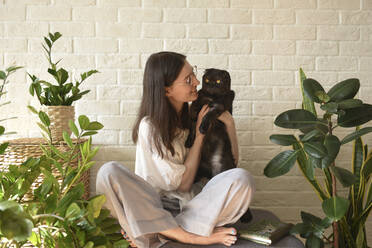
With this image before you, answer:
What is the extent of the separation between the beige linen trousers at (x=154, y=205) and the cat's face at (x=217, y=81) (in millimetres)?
388

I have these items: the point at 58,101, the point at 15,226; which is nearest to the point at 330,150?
the point at 15,226

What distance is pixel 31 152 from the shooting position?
162 centimetres

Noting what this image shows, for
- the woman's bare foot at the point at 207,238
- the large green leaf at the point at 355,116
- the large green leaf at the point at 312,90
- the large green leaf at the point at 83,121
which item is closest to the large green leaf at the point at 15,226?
the large green leaf at the point at 83,121

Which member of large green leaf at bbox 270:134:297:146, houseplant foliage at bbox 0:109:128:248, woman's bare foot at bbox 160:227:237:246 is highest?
large green leaf at bbox 270:134:297:146

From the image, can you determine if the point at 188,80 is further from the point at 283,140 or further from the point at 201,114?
the point at 283,140

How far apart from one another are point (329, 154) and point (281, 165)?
21cm

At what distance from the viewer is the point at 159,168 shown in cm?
159

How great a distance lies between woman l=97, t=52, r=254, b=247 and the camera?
142 centimetres

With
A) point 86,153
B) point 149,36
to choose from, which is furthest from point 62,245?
point 149,36

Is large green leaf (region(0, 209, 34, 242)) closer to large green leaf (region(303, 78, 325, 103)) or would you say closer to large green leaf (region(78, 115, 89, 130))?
large green leaf (region(78, 115, 89, 130))

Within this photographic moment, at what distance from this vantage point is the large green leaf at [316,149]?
4.43 feet

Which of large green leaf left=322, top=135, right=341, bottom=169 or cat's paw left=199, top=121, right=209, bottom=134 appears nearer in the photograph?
large green leaf left=322, top=135, right=341, bottom=169

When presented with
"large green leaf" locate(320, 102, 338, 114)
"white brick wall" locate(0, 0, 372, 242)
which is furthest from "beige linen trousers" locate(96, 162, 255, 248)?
"white brick wall" locate(0, 0, 372, 242)

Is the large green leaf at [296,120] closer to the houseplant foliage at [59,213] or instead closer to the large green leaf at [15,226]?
the houseplant foliage at [59,213]
